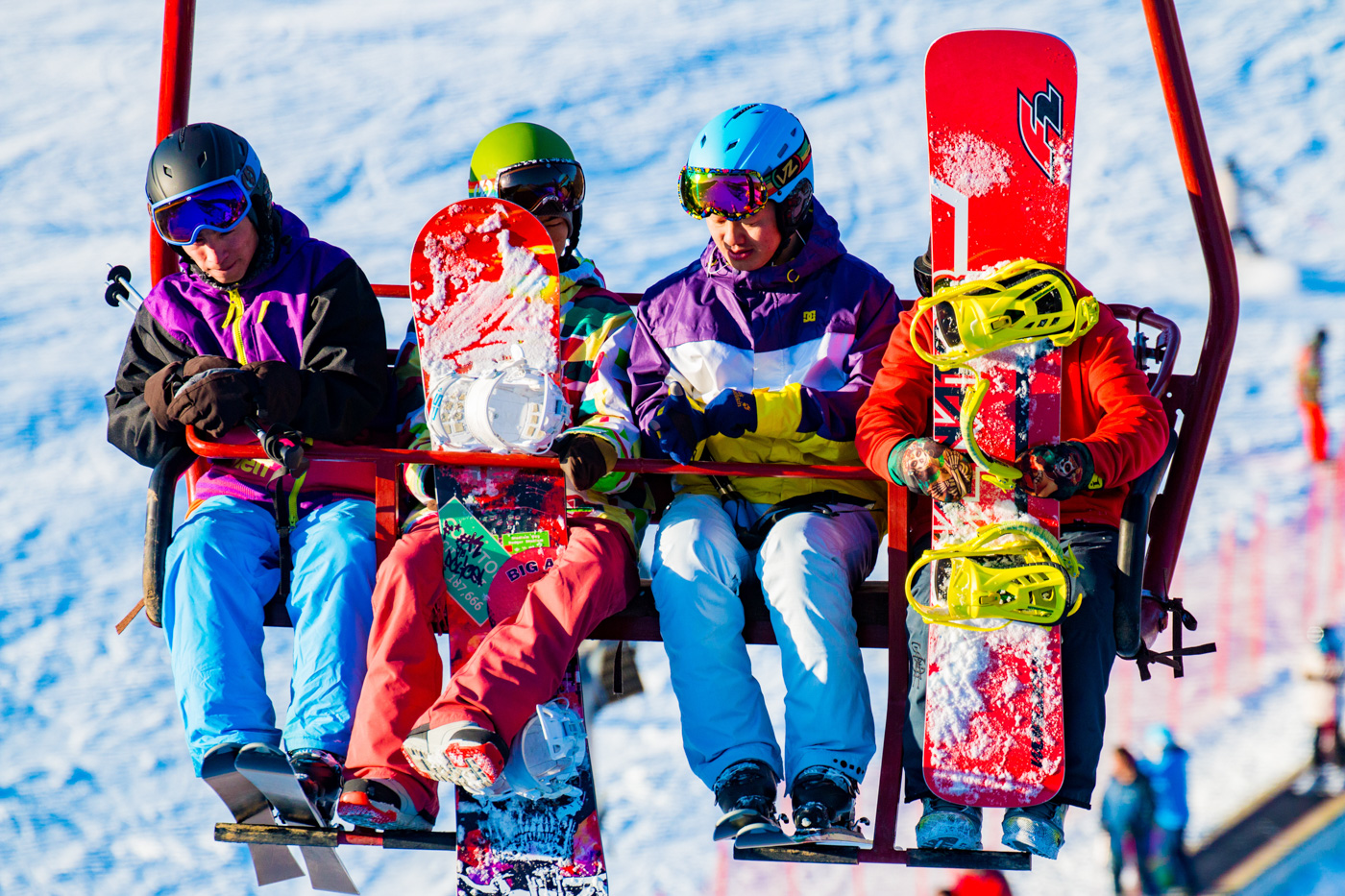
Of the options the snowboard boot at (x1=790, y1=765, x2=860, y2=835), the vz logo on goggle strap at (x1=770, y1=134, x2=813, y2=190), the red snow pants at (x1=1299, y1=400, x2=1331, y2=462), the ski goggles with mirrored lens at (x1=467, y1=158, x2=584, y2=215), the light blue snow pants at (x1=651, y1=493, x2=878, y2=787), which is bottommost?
the snowboard boot at (x1=790, y1=765, x2=860, y2=835)

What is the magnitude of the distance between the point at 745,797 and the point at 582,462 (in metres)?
0.87

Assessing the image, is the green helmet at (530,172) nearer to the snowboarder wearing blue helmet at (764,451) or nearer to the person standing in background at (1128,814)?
the snowboarder wearing blue helmet at (764,451)

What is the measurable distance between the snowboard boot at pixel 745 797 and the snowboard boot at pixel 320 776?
0.90 m

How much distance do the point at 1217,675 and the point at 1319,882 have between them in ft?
5.38

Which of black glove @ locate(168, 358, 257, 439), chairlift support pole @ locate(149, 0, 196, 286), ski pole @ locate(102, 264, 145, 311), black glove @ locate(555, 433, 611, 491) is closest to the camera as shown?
black glove @ locate(555, 433, 611, 491)

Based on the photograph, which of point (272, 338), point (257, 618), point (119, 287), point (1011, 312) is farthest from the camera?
Result: point (119, 287)

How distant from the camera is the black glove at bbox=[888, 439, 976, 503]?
3.86 m

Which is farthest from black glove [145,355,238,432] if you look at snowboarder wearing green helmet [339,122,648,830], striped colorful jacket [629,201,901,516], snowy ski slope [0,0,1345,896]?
snowy ski slope [0,0,1345,896]

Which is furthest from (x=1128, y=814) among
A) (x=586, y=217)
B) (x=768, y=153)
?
(x=586, y=217)

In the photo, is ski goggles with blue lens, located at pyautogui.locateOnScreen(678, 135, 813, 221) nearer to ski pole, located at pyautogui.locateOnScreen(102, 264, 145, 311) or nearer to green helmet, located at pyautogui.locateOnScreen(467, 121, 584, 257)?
green helmet, located at pyautogui.locateOnScreen(467, 121, 584, 257)

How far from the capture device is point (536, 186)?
479 cm

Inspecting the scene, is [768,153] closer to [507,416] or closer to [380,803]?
[507,416]

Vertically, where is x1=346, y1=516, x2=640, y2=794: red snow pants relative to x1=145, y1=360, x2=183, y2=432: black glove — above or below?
below

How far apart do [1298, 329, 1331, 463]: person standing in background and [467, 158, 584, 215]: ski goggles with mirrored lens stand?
8.18m
